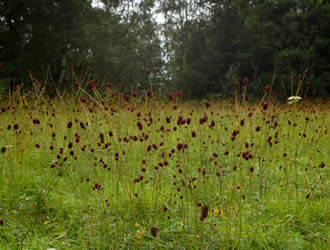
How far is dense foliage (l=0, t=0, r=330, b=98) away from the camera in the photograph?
35.2 feet

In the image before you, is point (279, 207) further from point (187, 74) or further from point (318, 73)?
point (187, 74)

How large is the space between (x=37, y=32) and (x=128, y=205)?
10.9 metres

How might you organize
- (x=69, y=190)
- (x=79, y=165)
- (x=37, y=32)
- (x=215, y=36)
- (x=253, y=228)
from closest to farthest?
(x=253, y=228), (x=69, y=190), (x=79, y=165), (x=37, y=32), (x=215, y=36)

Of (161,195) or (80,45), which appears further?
(80,45)

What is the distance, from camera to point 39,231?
6.00ft

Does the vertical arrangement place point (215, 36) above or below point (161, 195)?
above

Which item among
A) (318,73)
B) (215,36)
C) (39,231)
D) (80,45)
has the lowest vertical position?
(39,231)

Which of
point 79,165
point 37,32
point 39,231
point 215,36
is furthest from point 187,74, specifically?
point 39,231

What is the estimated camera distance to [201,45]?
48.8 ft

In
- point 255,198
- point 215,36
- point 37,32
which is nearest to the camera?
point 255,198

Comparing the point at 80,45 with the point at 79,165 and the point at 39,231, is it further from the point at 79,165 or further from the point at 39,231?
the point at 39,231

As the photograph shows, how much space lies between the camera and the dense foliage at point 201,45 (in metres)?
10.7

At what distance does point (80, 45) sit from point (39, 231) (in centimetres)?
1168

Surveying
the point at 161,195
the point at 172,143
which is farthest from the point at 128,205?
the point at 172,143
